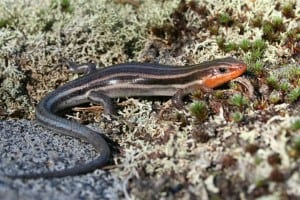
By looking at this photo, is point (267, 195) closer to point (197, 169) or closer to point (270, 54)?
point (197, 169)

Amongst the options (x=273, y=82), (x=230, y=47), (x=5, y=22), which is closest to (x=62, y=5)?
(x=5, y=22)

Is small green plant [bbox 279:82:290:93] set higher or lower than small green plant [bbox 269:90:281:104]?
higher

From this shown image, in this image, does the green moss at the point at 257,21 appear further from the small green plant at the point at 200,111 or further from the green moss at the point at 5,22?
the green moss at the point at 5,22

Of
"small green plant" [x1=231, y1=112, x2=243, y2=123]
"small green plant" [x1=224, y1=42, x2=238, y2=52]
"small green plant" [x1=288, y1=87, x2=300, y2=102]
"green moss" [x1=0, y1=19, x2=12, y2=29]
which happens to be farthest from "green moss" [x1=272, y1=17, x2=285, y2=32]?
"green moss" [x1=0, y1=19, x2=12, y2=29]

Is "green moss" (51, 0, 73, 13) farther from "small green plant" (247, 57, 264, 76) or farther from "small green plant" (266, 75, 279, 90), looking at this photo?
"small green plant" (266, 75, 279, 90)

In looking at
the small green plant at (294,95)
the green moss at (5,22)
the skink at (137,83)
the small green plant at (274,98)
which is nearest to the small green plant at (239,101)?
the small green plant at (274,98)

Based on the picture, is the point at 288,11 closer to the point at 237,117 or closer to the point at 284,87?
the point at 284,87

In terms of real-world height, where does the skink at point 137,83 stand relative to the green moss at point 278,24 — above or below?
below

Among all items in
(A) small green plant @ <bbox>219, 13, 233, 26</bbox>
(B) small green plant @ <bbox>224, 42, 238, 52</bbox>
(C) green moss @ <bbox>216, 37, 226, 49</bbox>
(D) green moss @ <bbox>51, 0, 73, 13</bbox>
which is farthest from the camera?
(D) green moss @ <bbox>51, 0, 73, 13</bbox>

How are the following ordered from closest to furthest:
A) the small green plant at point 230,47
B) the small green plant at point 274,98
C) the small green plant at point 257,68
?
the small green plant at point 274,98 → the small green plant at point 257,68 → the small green plant at point 230,47

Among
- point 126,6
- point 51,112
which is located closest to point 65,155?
point 51,112
